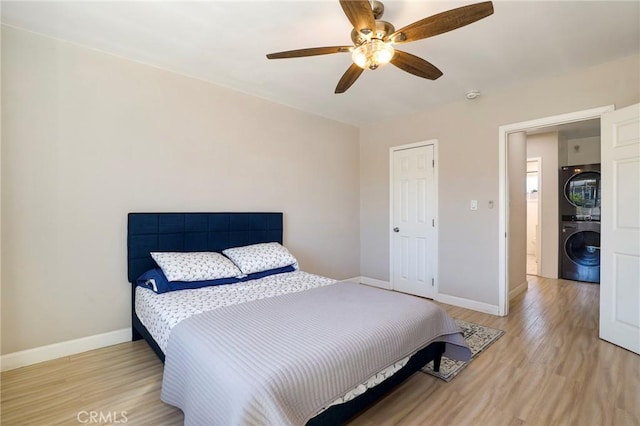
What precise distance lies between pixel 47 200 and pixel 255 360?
216 centimetres

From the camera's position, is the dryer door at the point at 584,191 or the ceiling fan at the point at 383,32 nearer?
the ceiling fan at the point at 383,32

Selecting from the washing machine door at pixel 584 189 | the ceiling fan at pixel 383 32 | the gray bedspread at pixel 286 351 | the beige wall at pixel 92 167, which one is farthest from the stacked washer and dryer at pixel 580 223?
the beige wall at pixel 92 167

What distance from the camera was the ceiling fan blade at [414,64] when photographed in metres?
1.94

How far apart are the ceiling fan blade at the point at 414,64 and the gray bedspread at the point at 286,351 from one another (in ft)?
5.35

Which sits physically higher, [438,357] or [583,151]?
[583,151]

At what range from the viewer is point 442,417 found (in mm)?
1694

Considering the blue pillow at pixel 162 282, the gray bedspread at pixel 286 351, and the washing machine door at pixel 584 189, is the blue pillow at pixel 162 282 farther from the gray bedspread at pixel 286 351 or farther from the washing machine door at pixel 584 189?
the washing machine door at pixel 584 189

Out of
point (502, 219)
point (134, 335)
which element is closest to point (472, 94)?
point (502, 219)

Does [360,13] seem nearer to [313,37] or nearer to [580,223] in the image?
[313,37]

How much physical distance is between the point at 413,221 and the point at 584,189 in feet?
9.84

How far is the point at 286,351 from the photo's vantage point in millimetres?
1391

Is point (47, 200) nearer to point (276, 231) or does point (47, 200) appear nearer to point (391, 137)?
point (276, 231)

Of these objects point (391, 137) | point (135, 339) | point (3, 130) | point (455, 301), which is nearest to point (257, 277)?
point (135, 339)

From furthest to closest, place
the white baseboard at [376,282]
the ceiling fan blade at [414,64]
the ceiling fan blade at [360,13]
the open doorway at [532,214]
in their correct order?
1. the open doorway at [532,214]
2. the white baseboard at [376,282]
3. the ceiling fan blade at [414,64]
4. the ceiling fan blade at [360,13]
